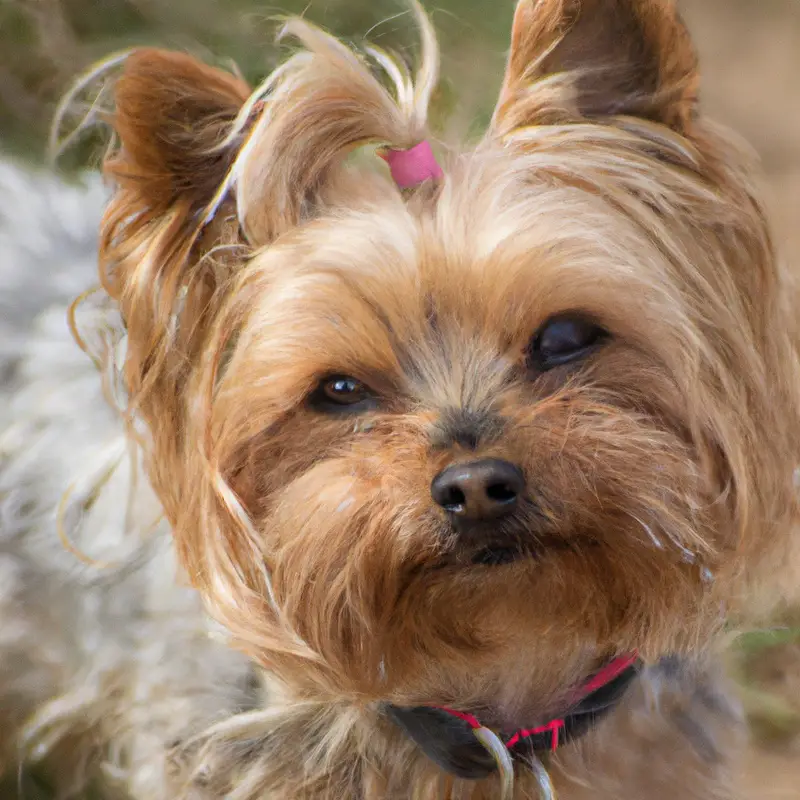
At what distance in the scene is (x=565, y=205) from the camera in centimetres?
133

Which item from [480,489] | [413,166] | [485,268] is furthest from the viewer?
[413,166]

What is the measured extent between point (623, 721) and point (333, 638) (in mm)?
598

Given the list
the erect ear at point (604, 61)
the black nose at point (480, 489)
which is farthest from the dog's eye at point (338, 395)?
the erect ear at point (604, 61)

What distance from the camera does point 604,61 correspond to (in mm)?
1328

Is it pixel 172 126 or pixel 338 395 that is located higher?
pixel 172 126

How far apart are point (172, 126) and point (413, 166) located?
1.10ft

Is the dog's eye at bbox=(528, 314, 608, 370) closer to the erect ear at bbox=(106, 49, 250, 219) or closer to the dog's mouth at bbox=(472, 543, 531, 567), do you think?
the dog's mouth at bbox=(472, 543, 531, 567)

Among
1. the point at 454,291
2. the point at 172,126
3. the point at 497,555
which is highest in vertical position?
the point at 172,126

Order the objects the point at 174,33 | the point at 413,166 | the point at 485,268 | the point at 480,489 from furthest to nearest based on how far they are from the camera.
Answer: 1. the point at 174,33
2. the point at 413,166
3. the point at 485,268
4. the point at 480,489

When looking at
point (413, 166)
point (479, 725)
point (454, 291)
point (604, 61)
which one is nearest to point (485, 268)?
point (454, 291)

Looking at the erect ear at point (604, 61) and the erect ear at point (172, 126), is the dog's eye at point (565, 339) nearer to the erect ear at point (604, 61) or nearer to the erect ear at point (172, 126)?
the erect ear at point (604, 61)

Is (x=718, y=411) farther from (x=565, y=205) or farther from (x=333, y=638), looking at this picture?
(x=333, y=638)

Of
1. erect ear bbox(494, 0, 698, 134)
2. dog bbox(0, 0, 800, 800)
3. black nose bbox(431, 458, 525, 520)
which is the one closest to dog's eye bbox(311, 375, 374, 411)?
dog bbox(0, 0, 800, 800)

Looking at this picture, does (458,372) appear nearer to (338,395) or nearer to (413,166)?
(338,395)
